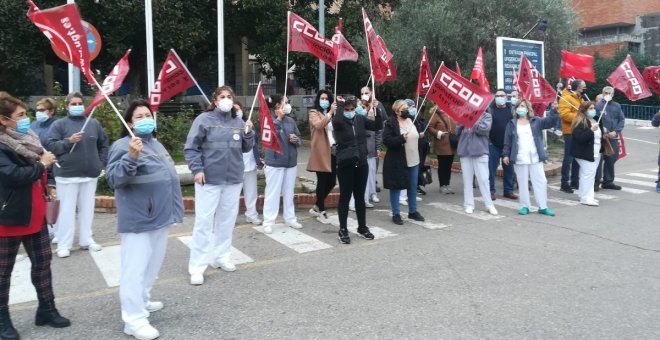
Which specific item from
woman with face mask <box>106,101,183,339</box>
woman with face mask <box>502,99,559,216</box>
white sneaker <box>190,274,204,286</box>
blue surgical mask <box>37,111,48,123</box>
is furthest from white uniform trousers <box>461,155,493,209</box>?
blue surgical mask <box>37,111,48,123</box>

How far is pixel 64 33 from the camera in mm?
5535

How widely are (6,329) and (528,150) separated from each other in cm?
728

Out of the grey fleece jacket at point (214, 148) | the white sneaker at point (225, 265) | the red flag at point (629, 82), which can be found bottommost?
the white sneaker at point (225, 265)

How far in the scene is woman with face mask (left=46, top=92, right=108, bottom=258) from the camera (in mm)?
6348

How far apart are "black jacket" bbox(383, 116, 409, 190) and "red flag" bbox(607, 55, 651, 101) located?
18.7 ft

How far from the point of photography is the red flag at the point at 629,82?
36.1 ft

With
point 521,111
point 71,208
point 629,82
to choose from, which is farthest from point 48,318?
point 629,82

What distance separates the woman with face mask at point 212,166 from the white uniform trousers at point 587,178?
6370 mm

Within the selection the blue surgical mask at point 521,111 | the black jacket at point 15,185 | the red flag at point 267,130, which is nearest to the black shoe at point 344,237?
the red flag at point 267,130

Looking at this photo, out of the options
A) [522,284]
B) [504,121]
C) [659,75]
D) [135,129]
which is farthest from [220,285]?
[659,75]

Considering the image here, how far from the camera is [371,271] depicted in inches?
228

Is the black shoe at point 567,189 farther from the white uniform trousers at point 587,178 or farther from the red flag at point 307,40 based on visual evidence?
the red flag at point 307,40

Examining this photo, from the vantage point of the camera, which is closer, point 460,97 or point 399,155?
point 399,155

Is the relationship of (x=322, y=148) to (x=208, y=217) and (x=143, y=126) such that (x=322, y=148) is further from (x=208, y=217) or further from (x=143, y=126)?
(x=143, y=126)
